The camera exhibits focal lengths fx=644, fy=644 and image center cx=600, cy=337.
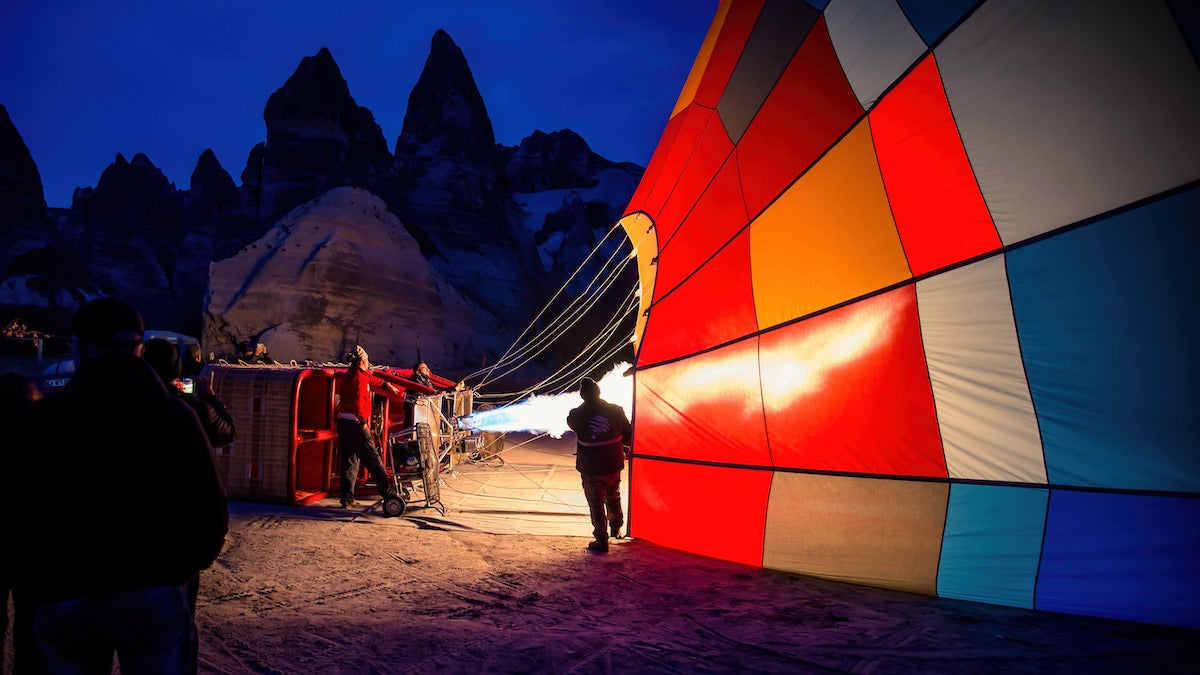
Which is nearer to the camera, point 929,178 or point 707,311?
point 929,178

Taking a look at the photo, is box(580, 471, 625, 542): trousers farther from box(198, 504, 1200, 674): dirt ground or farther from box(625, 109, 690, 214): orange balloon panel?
box(625, 109, 690, 214): orange balloon panel

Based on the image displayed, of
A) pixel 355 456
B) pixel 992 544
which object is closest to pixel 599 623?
pixel 992 544

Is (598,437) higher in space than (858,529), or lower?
higher

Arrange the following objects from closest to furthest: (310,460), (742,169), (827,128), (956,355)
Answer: (956,355) → (827,128) → (742,169) → (310,460)

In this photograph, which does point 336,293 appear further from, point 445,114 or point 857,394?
point 445,114

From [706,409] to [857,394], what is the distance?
4.39ft

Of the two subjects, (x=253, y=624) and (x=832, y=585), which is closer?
(x=253, y=624)

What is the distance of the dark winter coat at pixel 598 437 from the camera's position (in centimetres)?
579

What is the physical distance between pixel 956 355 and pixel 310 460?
7073 mm

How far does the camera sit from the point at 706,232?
6062 mm

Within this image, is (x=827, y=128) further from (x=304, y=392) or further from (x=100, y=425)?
(x=304, y=392)

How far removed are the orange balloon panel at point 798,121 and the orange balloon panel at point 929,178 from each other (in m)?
0.40

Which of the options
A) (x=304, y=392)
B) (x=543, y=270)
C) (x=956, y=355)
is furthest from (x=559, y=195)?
(x=956, y=355)

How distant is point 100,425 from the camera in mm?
1676
